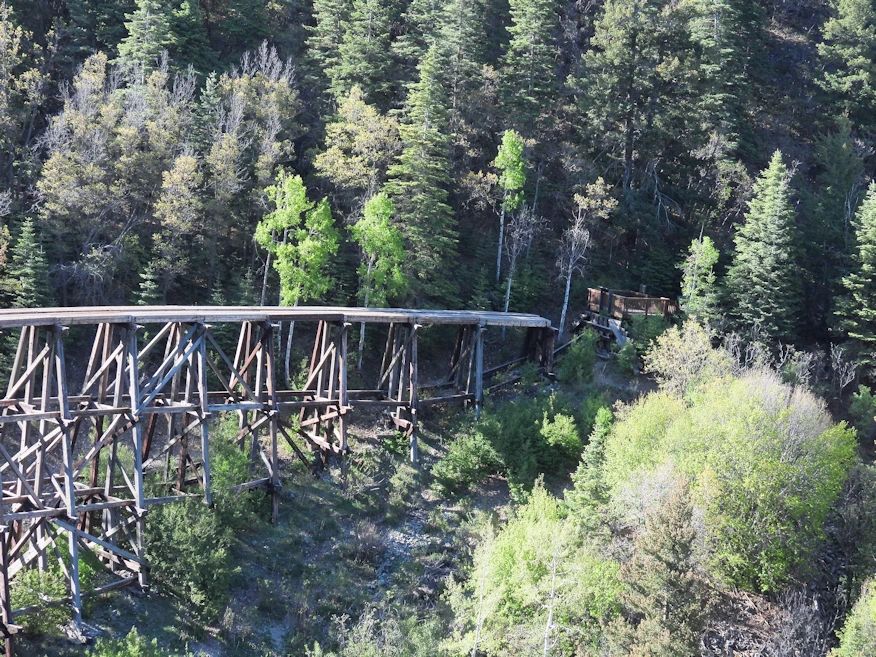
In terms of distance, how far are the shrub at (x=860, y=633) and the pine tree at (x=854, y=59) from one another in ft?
106

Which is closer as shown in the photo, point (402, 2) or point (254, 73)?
point (254, 73)

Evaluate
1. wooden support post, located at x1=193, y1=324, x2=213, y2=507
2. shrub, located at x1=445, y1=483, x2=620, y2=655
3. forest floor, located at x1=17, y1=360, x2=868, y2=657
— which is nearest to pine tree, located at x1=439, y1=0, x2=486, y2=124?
forest floor, located at x1=17, y1=360, x2=868, y2=657

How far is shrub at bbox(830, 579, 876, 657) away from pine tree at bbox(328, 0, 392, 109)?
86.8ft

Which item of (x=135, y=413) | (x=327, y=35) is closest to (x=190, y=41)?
(x=327, y=35)

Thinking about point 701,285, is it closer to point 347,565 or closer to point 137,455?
point 347,565

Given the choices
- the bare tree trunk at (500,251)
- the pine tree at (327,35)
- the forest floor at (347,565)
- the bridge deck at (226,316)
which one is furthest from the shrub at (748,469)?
the pine tree at (327,35)

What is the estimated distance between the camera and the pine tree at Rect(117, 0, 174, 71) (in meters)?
35.9

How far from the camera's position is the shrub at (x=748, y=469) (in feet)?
70.3

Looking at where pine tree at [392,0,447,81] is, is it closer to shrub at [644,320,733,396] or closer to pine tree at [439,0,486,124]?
pine tree at [439,0,486,124]

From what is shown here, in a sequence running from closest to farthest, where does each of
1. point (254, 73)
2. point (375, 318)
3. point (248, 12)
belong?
1. point (375, 318)
2. point (254, 73)
3. point (248, 12)

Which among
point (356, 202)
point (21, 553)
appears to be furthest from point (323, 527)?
point (356, 202)

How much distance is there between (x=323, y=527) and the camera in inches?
944

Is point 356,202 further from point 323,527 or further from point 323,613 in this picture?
point 323,613

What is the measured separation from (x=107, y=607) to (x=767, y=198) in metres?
26.1
